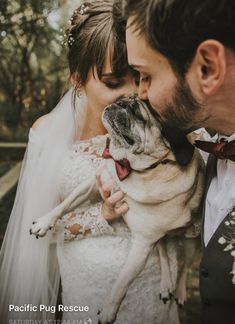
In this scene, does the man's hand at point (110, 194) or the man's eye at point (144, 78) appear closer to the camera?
the man's eye at point (144, 78)

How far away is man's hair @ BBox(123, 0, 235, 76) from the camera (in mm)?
1033

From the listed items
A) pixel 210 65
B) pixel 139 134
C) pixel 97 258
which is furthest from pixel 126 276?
pixel 210 65

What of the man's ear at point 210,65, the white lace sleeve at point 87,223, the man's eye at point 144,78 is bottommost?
the white lace sleeve at point 87,223

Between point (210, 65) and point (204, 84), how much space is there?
51mm

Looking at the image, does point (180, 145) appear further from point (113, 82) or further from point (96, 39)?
point (96, 39)

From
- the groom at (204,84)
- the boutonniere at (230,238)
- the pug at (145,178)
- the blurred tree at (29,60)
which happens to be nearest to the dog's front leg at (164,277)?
the pug at (145,178)

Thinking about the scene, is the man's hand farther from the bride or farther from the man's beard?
the man's beard

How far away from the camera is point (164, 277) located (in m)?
1.36

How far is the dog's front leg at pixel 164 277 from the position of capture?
1.34m

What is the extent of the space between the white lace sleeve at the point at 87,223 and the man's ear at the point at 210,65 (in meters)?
0.48

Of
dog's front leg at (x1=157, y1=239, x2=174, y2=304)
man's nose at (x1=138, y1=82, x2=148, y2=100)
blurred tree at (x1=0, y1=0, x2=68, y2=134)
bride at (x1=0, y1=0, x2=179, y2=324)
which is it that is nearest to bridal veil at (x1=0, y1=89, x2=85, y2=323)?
bride at (x1=0, y1=0, x2=179, y2=324)

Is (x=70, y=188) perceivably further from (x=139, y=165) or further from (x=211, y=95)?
(x=211, y=95)

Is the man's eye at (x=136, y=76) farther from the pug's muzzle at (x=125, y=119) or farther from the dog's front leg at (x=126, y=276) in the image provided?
the dog's front leg at (x=126, y=276)

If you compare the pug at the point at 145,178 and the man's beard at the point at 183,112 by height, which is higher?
the man's beard at the point at 183,112
